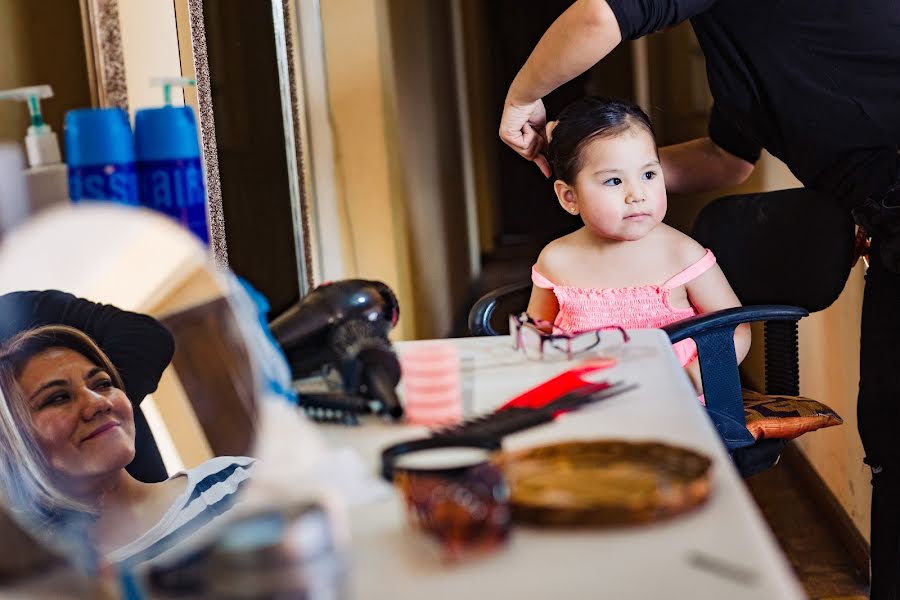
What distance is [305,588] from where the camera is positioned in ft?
1.92

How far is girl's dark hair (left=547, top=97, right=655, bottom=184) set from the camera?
1778 millimetres

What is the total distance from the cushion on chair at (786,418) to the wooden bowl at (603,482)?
3.06 feet

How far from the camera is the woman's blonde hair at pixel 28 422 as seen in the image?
3.02 ft

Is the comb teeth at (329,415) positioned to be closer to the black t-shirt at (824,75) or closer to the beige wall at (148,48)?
the beige wall at (148,48)

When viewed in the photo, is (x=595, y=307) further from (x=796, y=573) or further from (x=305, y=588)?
(x=305, y=588)

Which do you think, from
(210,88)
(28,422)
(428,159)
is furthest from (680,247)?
(428,159)

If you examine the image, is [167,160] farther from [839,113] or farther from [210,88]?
[839,113]

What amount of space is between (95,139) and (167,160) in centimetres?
8

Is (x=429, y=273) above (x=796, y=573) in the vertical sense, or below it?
above

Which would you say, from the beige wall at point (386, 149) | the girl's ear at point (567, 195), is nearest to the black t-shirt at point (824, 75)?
the girl's ear at point (567, 195)

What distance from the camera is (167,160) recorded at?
1.10 m

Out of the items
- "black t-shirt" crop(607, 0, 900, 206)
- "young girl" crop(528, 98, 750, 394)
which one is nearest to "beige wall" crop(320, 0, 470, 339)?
"young girl" crop(528, 98, 750, 394)

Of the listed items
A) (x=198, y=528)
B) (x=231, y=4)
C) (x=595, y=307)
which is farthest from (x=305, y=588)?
(x=231, y=4)

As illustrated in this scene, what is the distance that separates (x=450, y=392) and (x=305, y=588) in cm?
45
